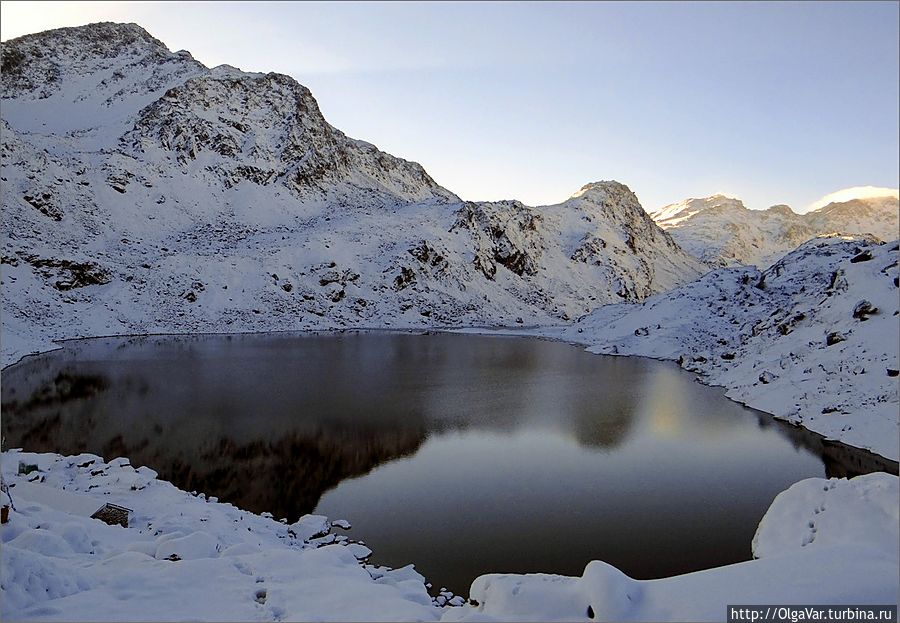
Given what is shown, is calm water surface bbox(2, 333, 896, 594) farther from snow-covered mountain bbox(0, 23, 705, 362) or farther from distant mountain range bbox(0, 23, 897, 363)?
snow-covered mountain bbox(0, 23, 705, 362)

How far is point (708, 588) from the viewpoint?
841cm

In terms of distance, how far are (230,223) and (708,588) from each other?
101 meters

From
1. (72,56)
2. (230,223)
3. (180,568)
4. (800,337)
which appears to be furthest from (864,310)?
(72,56)

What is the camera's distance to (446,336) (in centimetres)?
7456

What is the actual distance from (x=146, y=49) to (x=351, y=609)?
169 metres

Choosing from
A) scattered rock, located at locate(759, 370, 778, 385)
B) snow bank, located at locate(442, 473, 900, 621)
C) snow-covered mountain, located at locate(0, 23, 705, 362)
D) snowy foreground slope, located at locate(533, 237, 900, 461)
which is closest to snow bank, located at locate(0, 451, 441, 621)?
snow bank, located at locate(442, 473, 900, 621)

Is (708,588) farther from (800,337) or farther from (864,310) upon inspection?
(800,337)

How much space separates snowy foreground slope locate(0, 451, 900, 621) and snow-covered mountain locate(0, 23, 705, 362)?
154 ft

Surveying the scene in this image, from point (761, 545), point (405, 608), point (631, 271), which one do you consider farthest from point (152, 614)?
point (631, 271)

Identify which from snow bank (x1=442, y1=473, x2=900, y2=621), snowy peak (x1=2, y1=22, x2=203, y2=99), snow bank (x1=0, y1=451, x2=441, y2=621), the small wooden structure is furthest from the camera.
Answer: snowy peak (x1=2, y1=22, x2=203, y2=99)

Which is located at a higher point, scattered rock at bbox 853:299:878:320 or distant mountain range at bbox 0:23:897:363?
distant mountain range at bbox 0:23:897:363

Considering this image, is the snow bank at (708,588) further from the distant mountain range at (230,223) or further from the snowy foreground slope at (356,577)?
the distant mountain range at (230,223)

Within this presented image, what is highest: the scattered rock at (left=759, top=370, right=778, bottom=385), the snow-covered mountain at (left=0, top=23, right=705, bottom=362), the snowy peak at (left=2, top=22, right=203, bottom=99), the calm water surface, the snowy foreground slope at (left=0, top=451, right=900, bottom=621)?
the snowy peak at (left=2, top=22, right=203, bottom=99)

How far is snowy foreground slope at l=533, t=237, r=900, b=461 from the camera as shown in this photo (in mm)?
27531
